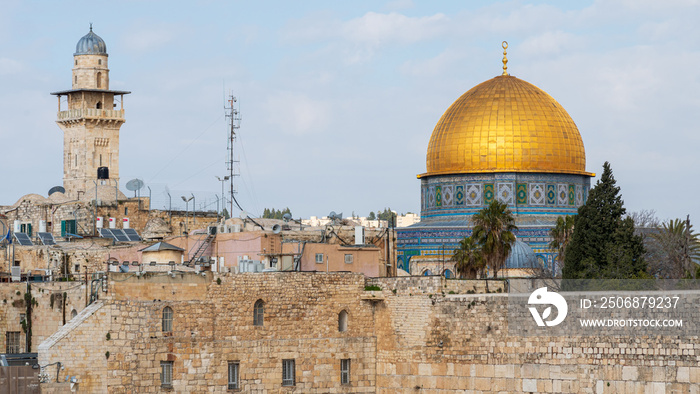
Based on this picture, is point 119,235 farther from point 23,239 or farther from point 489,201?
point 489,201

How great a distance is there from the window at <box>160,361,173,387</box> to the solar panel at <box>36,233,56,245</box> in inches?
518

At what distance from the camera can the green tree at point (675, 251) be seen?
37.9 m

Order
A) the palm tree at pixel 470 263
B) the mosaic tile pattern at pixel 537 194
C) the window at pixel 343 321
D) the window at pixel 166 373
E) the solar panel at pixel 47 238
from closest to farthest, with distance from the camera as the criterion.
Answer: the window at pixel 166 373
the window at pixel 343 321
the palm tree at pixel 470 263
the solar panel at pixel 47 238
the mosaic tile pattern at pixel 537 194

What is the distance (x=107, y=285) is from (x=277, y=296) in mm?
3816

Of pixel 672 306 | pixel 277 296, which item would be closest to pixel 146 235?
pixel 277 296

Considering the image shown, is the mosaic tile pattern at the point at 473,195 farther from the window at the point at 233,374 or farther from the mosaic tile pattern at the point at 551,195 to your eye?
the window at the point at 233,374

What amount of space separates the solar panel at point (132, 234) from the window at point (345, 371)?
47.1ft

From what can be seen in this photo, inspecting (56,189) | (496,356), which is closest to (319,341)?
(496,356)

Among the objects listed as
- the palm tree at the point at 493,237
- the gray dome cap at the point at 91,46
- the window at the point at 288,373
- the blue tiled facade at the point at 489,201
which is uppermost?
the gray dome cap at the point at 91,46

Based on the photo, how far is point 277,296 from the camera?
31219 mm

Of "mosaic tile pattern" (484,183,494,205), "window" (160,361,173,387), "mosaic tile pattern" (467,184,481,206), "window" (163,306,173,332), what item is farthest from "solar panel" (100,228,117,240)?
"window" (160,361,173,387)

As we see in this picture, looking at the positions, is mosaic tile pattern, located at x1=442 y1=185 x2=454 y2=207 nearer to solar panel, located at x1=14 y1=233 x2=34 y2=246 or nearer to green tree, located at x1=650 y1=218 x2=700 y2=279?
green tree, located at x1=650 y1=218 x2=700 y2=279

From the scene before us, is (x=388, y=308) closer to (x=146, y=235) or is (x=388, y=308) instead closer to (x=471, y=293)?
(x=471, y=293)

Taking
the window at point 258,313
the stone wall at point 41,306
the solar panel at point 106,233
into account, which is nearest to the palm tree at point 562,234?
the window at point 258,313
